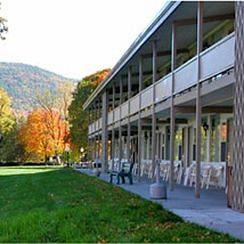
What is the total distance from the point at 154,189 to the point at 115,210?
328cm

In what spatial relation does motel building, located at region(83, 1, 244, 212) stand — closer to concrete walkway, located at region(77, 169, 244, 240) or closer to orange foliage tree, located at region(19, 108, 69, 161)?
concrete walkway, located at region(77, 169, 244, 240)

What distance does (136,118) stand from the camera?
26.2 metres

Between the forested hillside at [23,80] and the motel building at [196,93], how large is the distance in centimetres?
7670

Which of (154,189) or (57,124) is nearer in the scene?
(154,189)

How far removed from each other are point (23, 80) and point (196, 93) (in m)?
103

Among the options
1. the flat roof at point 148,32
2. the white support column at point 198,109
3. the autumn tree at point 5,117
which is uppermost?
the autumn tree at point 5,117

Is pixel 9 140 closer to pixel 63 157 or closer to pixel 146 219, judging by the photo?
pixel 63 157

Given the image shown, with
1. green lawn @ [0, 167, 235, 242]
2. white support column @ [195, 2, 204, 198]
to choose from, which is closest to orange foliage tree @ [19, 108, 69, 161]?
white support column @ [195, 2, 204, 198]

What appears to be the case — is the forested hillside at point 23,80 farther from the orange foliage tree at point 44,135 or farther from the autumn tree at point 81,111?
the autumn tree at point 81,111

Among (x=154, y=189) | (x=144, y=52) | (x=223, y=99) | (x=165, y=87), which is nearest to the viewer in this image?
(x=154, y=189)

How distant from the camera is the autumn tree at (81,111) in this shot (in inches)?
2446

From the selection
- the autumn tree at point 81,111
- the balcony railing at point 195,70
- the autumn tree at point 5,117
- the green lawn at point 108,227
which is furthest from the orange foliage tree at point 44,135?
the green lawn at point 108,227

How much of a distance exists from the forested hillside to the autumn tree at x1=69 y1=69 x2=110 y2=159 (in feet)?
141

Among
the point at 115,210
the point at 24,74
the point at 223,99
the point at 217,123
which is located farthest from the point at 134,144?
the point at 24,74
